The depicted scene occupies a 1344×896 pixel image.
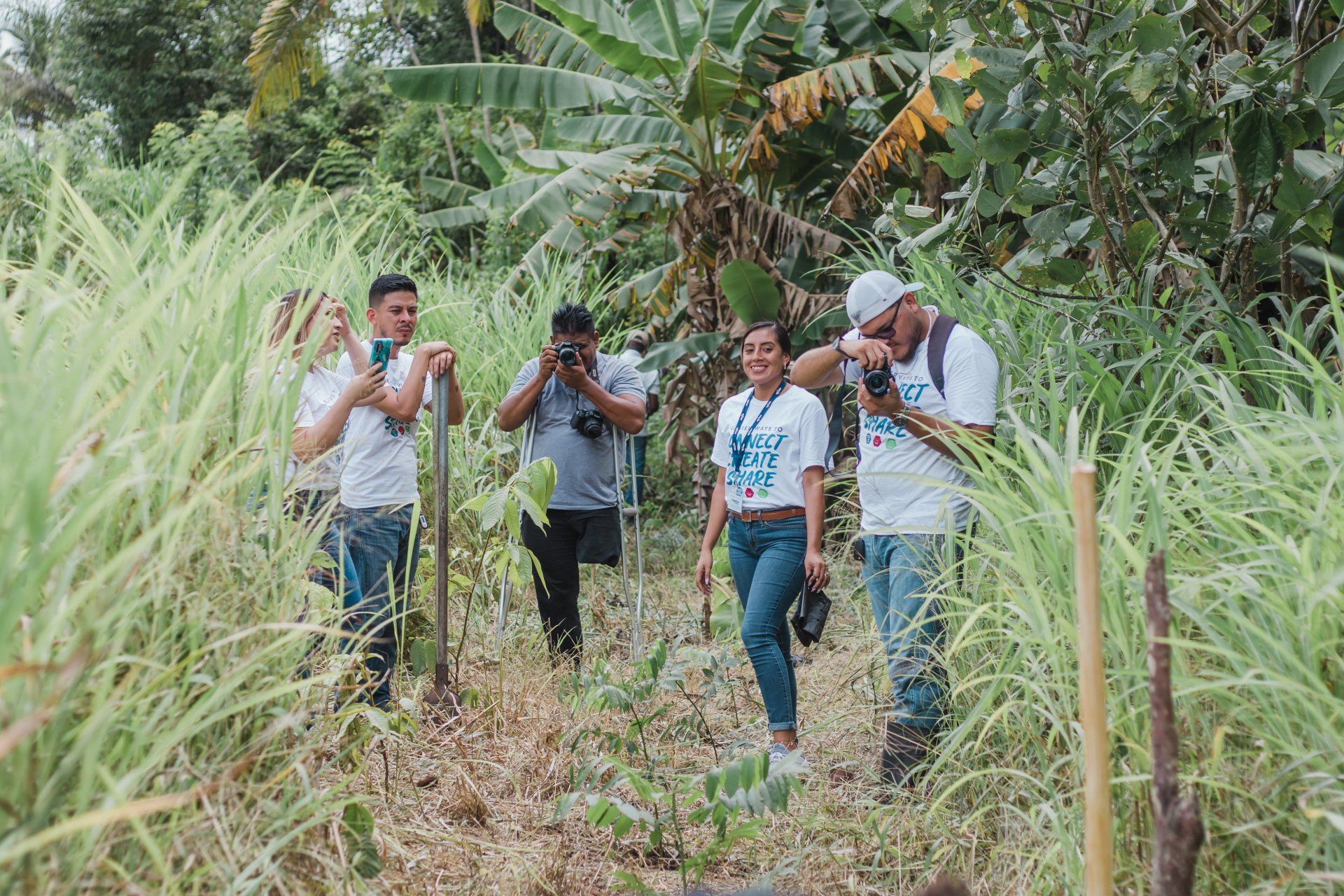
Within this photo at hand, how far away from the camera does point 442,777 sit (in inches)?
144

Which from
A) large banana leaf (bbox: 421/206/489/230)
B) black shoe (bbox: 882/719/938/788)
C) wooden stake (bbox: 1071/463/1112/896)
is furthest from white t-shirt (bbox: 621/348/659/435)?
wooden stake (bbox: 1071/463/1112/896)

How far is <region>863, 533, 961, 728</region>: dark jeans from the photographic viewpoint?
3.37 metres

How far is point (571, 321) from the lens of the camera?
16.6ft

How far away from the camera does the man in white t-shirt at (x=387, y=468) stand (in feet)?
13.7

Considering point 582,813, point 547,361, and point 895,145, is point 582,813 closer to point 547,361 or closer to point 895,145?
point 547,361

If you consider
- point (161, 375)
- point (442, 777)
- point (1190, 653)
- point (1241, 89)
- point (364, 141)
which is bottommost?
point (442, 777)

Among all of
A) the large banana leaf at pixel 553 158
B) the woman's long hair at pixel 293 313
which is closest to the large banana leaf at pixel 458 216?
the large banana leaf at pixel 553 158

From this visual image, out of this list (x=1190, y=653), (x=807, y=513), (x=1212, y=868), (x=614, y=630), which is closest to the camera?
(x=1212, y=868)

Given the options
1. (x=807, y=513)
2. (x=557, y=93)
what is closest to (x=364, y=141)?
(x=557, y=93)

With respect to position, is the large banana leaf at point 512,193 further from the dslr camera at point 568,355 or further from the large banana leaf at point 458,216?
the dslr camera at point 568,355

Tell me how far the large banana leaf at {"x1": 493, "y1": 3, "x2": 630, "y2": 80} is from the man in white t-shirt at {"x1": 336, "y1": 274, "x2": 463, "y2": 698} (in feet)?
16.2

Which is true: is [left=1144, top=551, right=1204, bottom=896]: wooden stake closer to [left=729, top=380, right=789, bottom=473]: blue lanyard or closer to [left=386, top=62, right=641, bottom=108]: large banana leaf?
[left=729, top=380, right=789, bottom=473]: blue lanyard

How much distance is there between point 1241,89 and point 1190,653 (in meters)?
1.95

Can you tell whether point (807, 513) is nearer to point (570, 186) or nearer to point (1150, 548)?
point (1150, 548)
